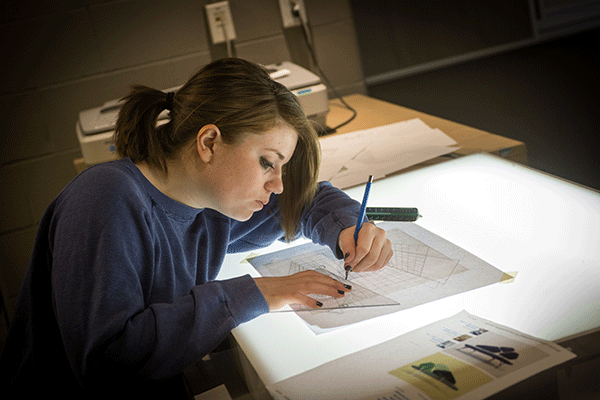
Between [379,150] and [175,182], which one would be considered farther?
[379,150]

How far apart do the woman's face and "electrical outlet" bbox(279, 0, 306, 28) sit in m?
1.27

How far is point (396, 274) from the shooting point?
2.87 feet

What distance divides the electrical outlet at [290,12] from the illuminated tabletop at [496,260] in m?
1.07

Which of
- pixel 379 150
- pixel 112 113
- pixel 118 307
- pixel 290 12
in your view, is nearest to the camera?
pixel 118 307

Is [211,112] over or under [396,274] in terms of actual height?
over

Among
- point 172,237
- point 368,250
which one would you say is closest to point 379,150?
point 368,250

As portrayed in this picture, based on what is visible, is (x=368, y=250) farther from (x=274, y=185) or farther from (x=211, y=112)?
(x=211, y=112)

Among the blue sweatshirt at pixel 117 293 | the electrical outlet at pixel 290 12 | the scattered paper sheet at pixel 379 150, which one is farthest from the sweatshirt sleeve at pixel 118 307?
the electrical outlet at pixel 290 12

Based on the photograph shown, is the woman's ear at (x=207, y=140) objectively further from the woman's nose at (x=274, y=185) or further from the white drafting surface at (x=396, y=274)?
the white drafting surface at (x=396, y=274)

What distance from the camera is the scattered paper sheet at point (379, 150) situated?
137 cm

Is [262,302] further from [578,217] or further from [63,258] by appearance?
[578,217]

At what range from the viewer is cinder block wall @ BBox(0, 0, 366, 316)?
1891mm

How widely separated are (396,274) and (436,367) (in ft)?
0.86

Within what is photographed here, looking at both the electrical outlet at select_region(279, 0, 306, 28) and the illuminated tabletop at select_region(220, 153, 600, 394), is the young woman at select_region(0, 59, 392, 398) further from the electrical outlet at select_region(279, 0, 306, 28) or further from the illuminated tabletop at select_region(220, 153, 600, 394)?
the electrical outlet at select_region(279, 0, 306, 28)
